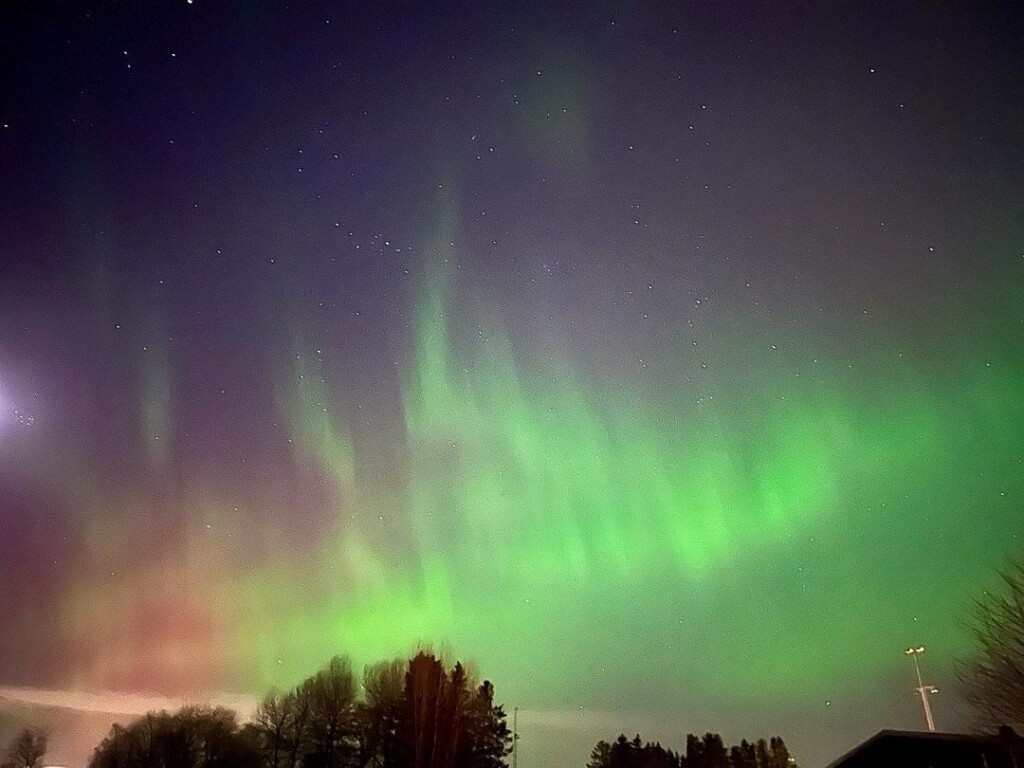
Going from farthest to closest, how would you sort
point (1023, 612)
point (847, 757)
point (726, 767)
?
point (726, 767) → point (1023, 612) → point (847, 757)

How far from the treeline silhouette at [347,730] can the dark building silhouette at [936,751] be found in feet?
129

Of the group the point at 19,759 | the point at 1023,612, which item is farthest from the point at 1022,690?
the point at 19,759

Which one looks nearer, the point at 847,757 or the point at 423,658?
the point at 847,757

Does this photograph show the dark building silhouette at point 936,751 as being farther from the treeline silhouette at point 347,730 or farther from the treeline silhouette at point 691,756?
the treeline silhouette at point 691,756

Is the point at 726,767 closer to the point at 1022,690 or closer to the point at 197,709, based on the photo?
the point at 197,709

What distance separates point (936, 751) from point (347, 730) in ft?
175

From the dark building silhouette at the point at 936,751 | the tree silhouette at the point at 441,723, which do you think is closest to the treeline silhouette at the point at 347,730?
the tree silhouette at the point at 441,723

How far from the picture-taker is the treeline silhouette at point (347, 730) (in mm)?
56188

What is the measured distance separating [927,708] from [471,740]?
3311 centimetres

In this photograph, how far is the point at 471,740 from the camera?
58.2 m

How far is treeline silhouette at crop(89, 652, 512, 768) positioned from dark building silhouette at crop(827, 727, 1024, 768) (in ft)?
129

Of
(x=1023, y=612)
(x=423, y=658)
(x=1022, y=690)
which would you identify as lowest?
(x=1022, y=690)

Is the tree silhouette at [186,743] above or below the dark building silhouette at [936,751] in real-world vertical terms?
above

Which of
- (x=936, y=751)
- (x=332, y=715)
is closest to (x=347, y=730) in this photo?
(x=332, y=715)
